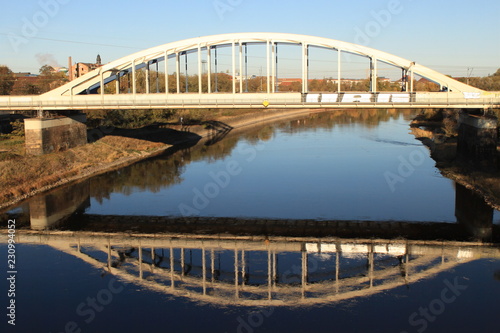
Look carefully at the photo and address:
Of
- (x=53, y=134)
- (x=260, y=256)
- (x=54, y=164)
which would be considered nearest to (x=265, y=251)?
(x=260, y=256)

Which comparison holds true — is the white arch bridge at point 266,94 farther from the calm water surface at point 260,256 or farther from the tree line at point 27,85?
the tree line at point 27,85

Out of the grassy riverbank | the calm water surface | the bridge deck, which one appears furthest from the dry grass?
the grassy riverbank

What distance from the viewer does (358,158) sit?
136ft

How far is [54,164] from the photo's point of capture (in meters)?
33.9

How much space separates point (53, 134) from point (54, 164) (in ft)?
11.5

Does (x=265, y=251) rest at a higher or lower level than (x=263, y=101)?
lower

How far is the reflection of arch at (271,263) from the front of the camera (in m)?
17.0

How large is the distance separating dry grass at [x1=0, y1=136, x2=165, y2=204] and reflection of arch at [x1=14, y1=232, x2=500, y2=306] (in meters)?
7.73

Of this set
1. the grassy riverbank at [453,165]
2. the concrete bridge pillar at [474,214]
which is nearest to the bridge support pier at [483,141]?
the grassy riverbank at [453,165]

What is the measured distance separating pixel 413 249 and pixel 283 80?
127867 mm

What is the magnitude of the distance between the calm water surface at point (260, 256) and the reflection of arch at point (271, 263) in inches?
2.4

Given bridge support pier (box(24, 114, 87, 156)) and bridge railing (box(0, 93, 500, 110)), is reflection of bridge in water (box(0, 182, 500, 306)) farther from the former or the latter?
bridge support pier (box(24, 114, 87, 156))

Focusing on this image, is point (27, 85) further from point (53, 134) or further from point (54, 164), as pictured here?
point (54, 164)

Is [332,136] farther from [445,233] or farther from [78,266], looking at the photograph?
[78,266]
